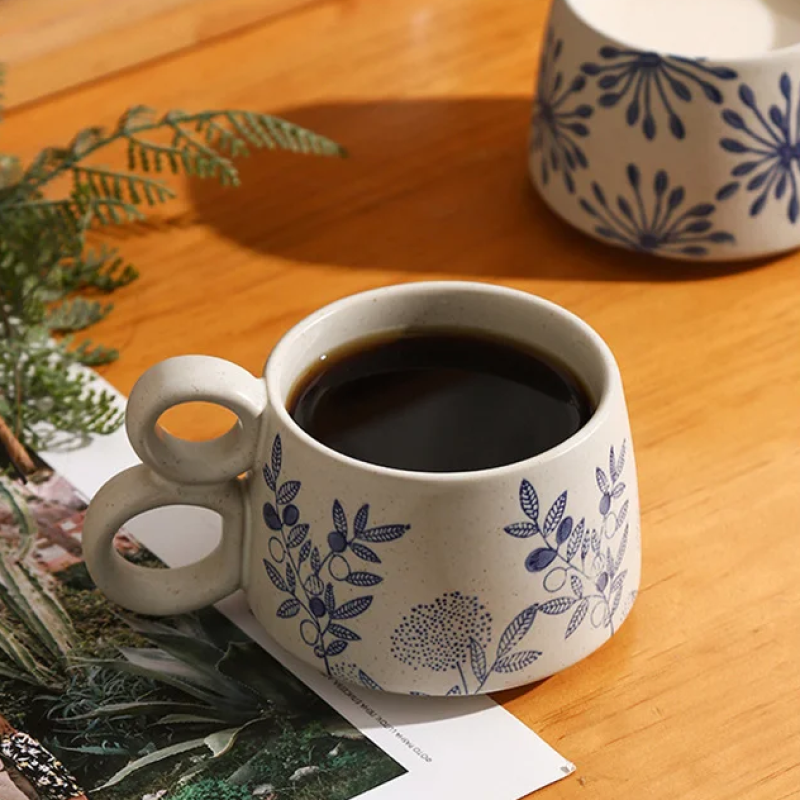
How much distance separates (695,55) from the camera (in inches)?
32.6

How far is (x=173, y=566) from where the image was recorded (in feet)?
2.14

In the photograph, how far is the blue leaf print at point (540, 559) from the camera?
53 centimetres

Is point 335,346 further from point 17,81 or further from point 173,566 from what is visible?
point 17,81

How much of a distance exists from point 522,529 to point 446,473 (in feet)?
0.12

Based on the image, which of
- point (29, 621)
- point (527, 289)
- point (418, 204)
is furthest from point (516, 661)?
point (418, 204)

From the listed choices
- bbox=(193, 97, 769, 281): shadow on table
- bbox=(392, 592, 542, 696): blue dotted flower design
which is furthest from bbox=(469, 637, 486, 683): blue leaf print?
bbox=(193, 97, 769, 281): shadow on table

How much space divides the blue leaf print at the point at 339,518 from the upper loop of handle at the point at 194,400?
5cm

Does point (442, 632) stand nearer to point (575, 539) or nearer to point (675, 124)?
point (575, 539)

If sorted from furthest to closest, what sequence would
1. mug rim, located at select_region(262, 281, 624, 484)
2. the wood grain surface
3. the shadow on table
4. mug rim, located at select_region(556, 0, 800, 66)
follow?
the wood grain surface, the shadow on table, mug rim, located at select_region(556, 0, 800, 66), mug rim, located at select_region(262, 281, 624, 484)

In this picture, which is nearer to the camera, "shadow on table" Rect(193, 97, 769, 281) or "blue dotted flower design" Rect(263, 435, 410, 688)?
"blue dotted flower design" Rect(263, 435, 410, 688)

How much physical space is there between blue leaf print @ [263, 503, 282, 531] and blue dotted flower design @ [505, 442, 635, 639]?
10 centimetres

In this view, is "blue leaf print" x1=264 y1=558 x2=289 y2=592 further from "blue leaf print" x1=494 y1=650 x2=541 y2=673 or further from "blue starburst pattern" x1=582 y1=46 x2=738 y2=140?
"blue starburst pattern" x1=582 y1=46 x2=738 y2=140

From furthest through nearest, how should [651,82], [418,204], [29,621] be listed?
1. [418,204]
2. [651,82]
3. [29,621]

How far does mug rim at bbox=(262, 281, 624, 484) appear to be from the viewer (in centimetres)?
51
